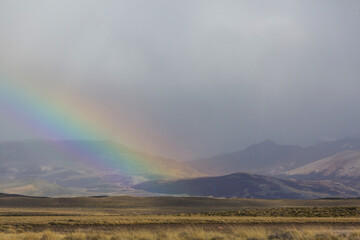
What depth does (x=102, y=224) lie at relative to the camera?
1822 inches

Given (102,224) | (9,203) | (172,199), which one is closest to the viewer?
(102,224)

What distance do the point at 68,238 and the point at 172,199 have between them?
11825cm

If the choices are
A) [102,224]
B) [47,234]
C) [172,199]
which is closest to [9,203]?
[172,199]

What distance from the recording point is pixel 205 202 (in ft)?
433

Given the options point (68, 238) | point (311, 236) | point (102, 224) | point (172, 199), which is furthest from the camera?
point (172, 199)

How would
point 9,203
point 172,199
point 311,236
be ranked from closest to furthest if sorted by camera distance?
point 311,236, point 9,203, point 172,199

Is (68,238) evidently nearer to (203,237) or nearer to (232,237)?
(203,237)

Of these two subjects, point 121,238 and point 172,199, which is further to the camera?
point 172,199

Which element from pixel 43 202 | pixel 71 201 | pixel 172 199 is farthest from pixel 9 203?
pixel 172 199

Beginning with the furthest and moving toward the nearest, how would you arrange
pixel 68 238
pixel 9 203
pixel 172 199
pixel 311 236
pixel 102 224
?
pixel 172 199 → pixel 9 203 → pixel 102 224 → pixel 68 238 → pixel 311 236

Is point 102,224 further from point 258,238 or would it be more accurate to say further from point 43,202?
point 43,202

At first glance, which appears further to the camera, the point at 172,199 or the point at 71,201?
the point at 172,199

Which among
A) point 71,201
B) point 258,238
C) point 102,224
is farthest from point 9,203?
point 258,238

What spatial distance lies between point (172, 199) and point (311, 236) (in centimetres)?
12068
